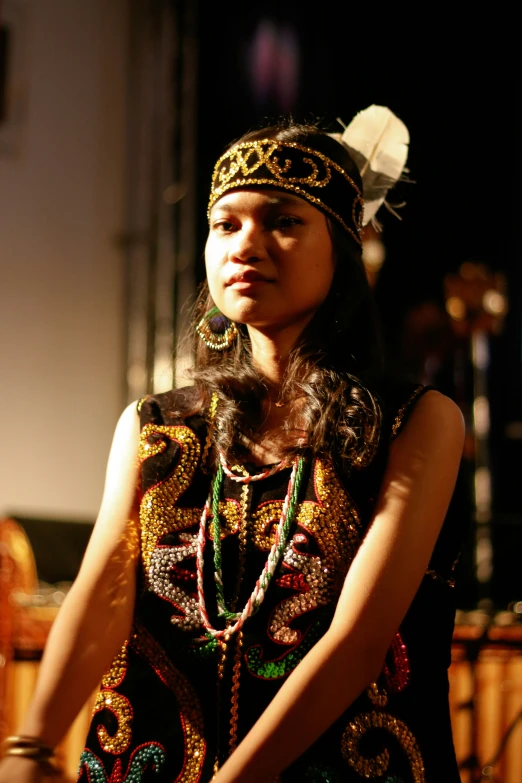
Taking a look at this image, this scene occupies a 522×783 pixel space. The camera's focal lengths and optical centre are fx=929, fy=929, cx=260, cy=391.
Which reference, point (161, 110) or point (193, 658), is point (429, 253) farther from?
point (193, 658)

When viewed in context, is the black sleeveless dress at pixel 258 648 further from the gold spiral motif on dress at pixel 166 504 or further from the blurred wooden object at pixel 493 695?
the blurred wooden object at pixel 493 695

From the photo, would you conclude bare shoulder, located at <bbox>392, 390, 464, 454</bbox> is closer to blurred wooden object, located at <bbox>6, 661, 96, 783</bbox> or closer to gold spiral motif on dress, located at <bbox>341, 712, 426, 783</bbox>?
gold spiral motif on dress, located at <bbox>341, 712, 426, 783</bbox>

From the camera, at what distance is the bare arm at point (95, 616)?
3.87 feet

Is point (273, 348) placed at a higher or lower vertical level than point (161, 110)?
lower

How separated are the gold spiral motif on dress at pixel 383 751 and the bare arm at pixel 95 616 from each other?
0.34 metres

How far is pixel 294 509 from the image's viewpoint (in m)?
1.24

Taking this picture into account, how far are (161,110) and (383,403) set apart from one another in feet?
14.8

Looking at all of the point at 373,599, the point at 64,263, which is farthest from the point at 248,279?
the point at 64,263

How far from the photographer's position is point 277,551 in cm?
122

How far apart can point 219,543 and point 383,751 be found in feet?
1.10

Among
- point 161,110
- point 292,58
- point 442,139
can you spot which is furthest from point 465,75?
point 161,110

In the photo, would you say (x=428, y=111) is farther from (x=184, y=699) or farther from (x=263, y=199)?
(x=184, y=699)

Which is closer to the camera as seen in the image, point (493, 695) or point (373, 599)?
point (373, 599)

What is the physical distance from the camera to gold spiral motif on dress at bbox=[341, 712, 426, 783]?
3.79ft
